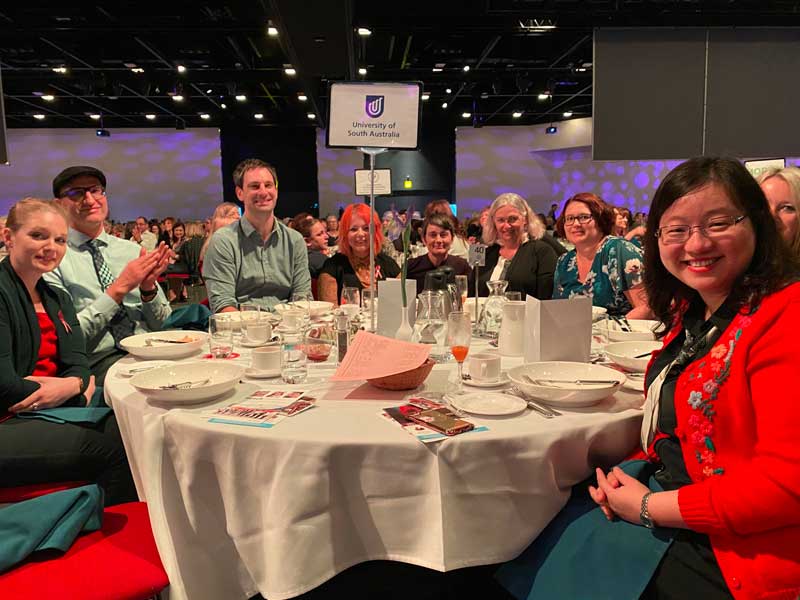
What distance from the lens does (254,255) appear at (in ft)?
12.1

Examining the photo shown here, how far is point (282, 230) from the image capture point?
383 cm

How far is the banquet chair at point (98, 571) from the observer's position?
1316 mm

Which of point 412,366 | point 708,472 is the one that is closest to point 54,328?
point 412,366

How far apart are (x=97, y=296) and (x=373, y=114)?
5.60 ft

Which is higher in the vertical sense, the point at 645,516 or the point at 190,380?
the point at 190,380

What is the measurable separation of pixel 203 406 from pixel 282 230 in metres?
2.34

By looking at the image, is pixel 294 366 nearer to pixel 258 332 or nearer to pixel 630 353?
pixel 258 332

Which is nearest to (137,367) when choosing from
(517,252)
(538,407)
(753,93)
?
(538,407)

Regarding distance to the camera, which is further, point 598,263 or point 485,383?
point 598,263

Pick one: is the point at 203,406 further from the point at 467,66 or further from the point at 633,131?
the point at 467,66

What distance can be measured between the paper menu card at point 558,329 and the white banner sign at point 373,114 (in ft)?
3.52

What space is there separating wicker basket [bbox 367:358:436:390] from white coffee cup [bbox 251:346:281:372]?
13.7 inches

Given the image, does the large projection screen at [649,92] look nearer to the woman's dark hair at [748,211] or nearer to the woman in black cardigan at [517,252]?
the woman in black cardigan at [517,252]

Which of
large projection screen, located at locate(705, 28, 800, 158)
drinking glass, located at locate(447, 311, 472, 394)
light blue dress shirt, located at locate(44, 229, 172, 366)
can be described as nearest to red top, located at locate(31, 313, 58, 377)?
light blue dress shirt, located at locate(44, 229, 172, 366)
